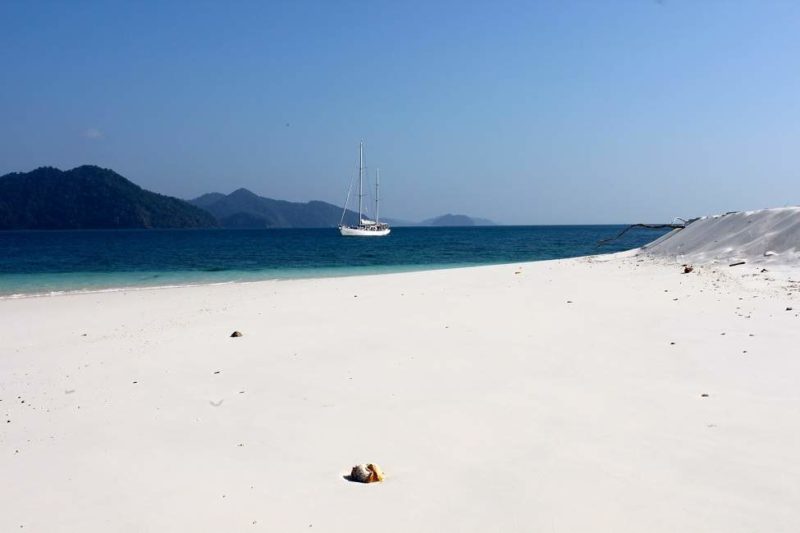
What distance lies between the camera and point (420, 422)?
185 inches

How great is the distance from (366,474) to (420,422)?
→ 3.70 ft

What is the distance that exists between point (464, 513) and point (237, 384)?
3560mm

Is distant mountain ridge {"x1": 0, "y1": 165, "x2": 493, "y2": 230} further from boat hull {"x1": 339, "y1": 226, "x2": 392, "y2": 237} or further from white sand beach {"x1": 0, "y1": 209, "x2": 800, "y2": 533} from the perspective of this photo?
white sand beach {"x1": 0, "y1": 209, "x2": 800, "y2": 533}

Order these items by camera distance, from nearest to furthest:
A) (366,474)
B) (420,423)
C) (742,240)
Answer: (366,474) → (420,423) → (742,240)

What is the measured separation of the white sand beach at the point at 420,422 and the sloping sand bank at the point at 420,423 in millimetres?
20

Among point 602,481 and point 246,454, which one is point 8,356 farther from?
point 602,481

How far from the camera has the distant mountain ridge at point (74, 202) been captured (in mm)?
155250

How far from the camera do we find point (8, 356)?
820cm

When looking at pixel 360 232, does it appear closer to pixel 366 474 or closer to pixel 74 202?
pixel 366 474

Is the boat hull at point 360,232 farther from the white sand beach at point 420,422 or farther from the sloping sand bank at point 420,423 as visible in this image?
the sloping sand bank at point 420,423

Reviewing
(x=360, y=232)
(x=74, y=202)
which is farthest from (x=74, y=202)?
(x=360, y=232)

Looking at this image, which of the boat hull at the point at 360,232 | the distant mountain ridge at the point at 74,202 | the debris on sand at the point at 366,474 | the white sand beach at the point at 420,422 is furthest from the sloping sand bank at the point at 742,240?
the distant mountain ridge at the point at 74,202

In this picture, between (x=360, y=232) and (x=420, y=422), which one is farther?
(x=360, y=232)

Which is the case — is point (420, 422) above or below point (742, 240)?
below
